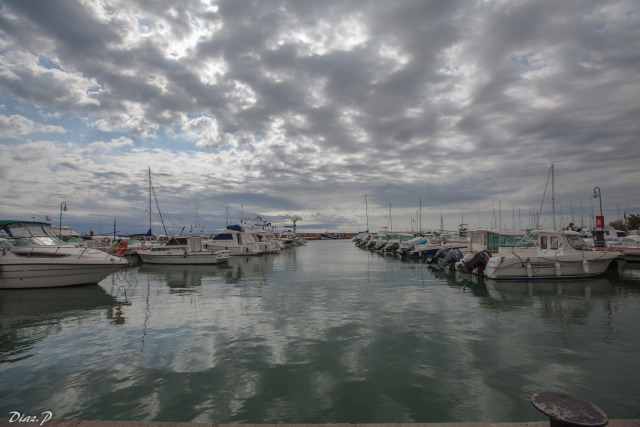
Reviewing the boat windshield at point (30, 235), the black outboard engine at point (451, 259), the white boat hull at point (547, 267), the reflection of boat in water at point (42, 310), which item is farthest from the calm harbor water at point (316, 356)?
the black outboard engine at point (451, 259)

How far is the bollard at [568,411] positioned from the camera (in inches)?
122

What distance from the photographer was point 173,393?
21.8ft

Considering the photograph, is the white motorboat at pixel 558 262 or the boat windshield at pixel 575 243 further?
the boat windshield at pixel 575 243

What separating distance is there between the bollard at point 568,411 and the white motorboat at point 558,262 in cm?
1994

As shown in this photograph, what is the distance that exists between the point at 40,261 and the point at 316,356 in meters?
17.9

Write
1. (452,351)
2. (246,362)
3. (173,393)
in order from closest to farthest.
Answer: (173,393) < (246,362) < (452,351)

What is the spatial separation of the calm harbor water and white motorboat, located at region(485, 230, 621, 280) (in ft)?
15.3

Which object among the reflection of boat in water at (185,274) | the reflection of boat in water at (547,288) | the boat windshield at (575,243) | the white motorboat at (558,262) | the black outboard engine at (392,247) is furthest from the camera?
the black outboard engine at (392,247)

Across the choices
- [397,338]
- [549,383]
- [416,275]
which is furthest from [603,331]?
[416,275]

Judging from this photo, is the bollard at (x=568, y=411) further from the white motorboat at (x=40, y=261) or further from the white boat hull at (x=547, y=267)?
the white motorboat at (x=40, y=261)

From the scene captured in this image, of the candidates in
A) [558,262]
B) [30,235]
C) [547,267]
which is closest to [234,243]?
[30,235]

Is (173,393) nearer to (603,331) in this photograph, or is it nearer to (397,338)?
(397,338)

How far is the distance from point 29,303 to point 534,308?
75.8 feet

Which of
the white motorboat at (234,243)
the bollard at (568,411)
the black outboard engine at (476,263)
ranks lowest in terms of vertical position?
the black outboard engine at (476,263)
